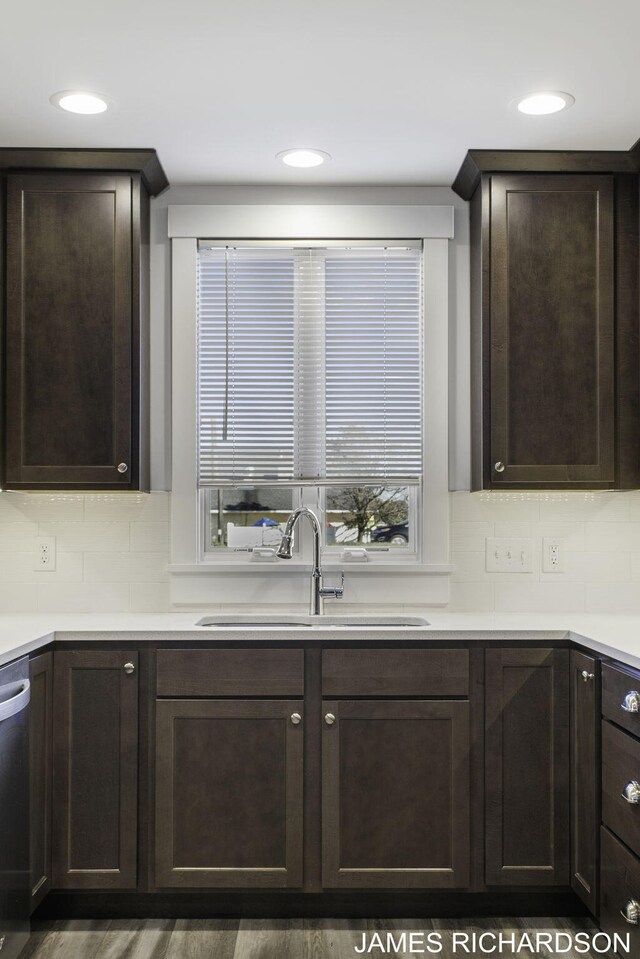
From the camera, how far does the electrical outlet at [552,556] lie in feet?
10.7

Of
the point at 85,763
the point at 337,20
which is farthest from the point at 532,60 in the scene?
the point at 85,763

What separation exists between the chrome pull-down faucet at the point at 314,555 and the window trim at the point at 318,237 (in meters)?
0.11

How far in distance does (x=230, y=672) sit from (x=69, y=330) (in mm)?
1316

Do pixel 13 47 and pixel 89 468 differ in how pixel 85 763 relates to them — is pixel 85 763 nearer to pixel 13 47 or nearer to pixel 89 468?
pixel 89 468

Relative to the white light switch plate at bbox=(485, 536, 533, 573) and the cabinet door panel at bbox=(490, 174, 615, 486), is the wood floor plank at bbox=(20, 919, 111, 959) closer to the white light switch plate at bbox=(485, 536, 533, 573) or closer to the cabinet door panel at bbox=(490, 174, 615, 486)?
the white light switch plate at bbox=(485, 536, 533, 573)

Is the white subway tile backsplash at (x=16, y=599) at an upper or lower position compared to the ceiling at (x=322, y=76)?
lower

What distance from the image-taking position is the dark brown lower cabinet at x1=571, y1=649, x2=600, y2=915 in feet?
8.25

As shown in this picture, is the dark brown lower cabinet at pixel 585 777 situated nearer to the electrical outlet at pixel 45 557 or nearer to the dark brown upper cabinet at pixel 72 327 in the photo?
the dark brown upper cabinet at pixel 72 327

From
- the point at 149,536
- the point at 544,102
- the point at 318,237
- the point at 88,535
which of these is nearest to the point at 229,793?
the point at 149,536

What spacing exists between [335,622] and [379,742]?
542 millimetres

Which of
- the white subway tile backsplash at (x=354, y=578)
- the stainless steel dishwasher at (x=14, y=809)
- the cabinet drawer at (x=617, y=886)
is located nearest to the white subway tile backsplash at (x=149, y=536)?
the white subway tile backsplash at (x=354, y=578)

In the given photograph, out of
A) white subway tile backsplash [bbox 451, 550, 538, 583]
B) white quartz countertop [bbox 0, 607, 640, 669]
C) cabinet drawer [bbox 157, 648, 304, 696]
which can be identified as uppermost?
white subway tile backsplash [bbox 451, 550, 538, 583]

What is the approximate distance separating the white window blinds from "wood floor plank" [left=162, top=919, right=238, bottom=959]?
1.57m

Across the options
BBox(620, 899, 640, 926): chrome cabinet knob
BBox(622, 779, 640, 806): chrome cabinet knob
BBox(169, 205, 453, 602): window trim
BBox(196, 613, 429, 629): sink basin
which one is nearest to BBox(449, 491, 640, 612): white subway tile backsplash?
BBox(169, 205, 453, 602): window trim
